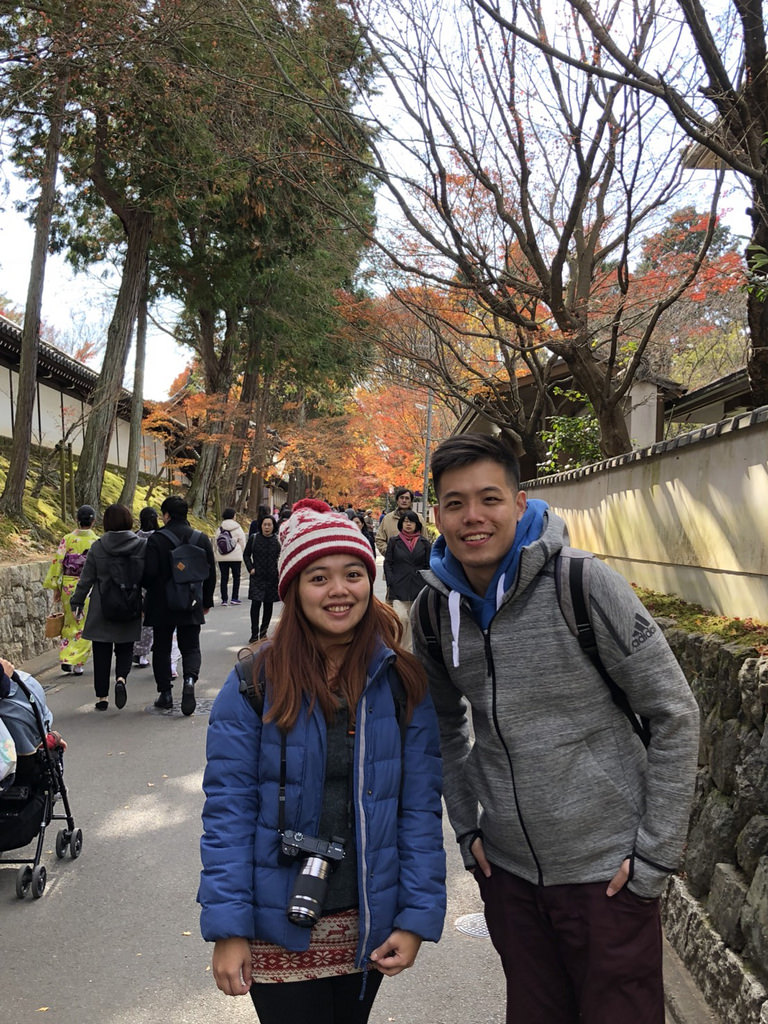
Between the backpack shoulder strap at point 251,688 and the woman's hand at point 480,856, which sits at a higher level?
the backpack shoulder strap at point 251,688

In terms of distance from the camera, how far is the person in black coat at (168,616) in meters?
7.64

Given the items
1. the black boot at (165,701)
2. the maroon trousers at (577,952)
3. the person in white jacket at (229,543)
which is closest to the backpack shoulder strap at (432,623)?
the maroon trousers at (577,952)

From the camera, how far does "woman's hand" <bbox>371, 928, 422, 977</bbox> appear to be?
77.4 inches

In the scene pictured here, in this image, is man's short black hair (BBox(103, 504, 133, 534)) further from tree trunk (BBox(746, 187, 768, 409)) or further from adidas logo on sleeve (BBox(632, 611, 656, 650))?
adidas logo on sleeve (BBox(632, 611, 656, 650))

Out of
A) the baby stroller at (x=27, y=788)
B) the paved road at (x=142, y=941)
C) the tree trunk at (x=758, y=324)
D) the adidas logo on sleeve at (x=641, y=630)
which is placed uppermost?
the tree trunk at (x=758, y=324)

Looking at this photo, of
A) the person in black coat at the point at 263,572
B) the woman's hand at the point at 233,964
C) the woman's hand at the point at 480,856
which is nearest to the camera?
→ the woman's hand at the point at 233,964

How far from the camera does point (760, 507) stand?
4113 millimetres

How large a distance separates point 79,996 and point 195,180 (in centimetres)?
1319

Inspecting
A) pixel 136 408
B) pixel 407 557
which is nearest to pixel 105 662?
pixel 407 557

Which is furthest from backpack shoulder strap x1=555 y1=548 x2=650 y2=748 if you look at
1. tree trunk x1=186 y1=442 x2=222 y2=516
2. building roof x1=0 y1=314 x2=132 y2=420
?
tree trunk x1=186 y1=442 x2=222 y2=516

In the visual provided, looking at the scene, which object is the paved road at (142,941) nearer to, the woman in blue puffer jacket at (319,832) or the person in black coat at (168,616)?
the woman in blue puffer jacket at (319,832)

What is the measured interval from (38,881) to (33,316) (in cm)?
1091

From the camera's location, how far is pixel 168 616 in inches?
301

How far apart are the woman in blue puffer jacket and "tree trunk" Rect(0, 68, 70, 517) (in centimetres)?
1241
